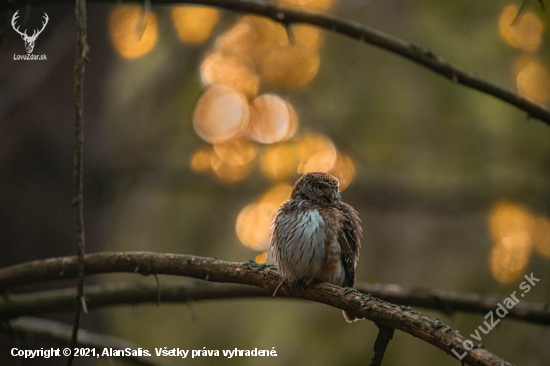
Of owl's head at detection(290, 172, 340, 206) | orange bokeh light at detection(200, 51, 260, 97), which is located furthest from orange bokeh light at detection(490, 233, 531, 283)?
orange bokeh light at detection(200, 51, 260, 97)

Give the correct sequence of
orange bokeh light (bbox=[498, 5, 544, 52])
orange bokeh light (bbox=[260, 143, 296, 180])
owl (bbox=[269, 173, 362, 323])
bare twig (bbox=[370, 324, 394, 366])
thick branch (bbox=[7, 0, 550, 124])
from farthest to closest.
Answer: orange bokeh light (bbox=[260, 143, 296, 180]) → orange bokeh light (bbox=[498, 5, 544, 52]) → owl (bbox=[269, 173, 362, 323]) → thick branch (bbox=[7, 0, 550, 124]) → bare twig (bbox=[370, 324, 394, 366])

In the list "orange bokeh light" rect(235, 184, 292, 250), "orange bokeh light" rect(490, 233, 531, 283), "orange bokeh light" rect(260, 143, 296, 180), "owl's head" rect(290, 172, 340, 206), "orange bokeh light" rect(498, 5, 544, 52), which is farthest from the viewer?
"orange bokeh light" rect(235, 184, 292, 250)

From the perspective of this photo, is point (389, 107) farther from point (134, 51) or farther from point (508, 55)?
point (134, 51)

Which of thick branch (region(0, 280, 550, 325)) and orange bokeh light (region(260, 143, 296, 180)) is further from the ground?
orange bokeh light (region(260, 143, 296, 180))

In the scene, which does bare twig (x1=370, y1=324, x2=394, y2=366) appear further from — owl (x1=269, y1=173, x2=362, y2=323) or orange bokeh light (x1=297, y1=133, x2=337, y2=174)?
orange bokeh light (x1=297, y1=133, x2=337, y2=174)

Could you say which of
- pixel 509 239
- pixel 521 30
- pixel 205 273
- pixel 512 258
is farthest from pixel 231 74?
pixel 512 258

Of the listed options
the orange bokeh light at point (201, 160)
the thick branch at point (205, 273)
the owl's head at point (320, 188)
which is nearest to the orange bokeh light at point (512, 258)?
the owl's head at point (320, 188)
